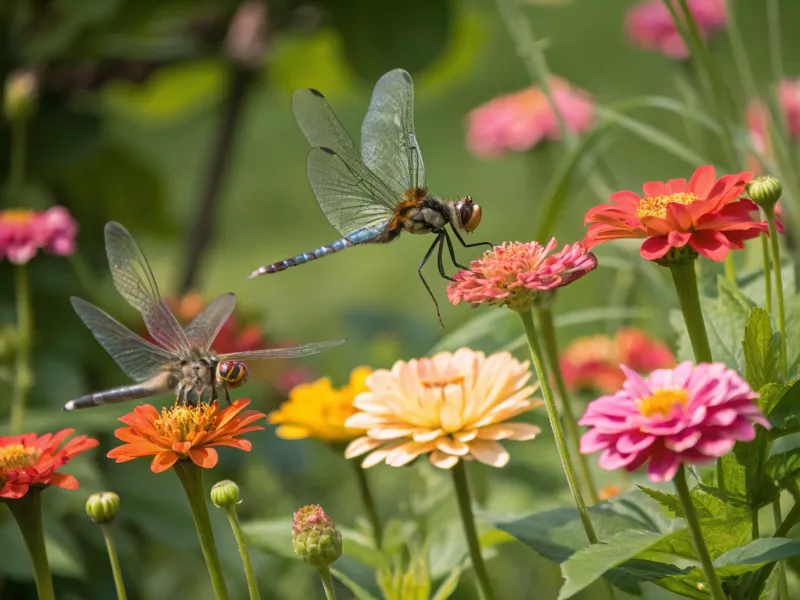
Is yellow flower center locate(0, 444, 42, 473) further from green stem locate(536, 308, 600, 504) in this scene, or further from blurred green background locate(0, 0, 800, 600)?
green stem locate(536, 308, 600, 504)

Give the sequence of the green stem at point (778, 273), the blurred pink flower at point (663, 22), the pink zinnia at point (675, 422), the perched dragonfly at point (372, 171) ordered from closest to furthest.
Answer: the pink zinnia at point (675, 422) → the green stem at point (778, 273) → the perched dragonfly at point (372, 171) → the blurred pink flower at point (663, 22)

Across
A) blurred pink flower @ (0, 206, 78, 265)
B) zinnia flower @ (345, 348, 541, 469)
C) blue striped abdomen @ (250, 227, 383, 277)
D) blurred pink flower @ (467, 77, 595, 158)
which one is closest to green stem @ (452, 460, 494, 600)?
zinnia flower @ (345, 348, 541, 469)

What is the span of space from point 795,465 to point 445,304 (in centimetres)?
140

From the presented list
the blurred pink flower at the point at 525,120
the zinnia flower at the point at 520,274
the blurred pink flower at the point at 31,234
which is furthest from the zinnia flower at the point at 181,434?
the blurred pink flower at the point at 525,120

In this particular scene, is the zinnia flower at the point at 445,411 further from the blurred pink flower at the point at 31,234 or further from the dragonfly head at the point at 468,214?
the blurred pink flower at the point at 31,234

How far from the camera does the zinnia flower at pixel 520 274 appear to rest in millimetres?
459

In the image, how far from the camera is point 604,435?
0.39m

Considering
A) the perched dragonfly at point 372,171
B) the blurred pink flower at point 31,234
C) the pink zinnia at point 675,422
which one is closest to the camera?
the pink zinnia at point 675,422

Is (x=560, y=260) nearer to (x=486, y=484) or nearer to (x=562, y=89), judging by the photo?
(x=486, y=484)

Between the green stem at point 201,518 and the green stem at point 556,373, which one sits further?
the green stem at point 556,373

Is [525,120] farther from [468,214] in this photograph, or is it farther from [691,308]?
[691,308]

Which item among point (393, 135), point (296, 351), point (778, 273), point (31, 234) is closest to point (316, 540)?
point (296, 351)

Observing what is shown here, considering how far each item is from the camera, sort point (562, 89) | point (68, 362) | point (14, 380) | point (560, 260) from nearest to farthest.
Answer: point (560, 260), point (14, 380), point (68, 362), point (562, 89)

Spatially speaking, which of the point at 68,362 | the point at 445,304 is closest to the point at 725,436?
the point at 68,362
